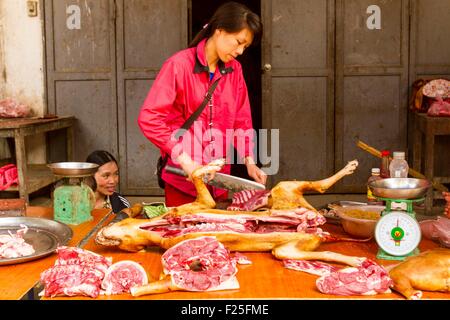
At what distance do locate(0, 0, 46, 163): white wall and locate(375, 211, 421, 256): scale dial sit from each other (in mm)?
5605

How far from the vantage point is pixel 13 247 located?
237 cm

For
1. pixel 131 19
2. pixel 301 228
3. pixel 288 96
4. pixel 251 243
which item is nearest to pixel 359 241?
pixel 301 228

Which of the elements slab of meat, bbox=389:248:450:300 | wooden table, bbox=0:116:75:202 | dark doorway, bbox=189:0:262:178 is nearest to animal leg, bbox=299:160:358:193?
slab of meat, bbox=389:248:450:300

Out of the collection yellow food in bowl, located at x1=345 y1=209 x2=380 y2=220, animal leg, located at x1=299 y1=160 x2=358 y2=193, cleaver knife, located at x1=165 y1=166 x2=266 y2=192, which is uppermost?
animal leg, located at x1=299 y1=160 x2=358 y2=193

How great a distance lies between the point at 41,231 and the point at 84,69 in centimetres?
470

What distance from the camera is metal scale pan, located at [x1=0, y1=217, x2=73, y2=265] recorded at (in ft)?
8.21

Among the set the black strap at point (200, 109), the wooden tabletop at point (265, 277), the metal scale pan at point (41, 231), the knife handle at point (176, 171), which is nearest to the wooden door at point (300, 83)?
the black strap at point (200, 109)

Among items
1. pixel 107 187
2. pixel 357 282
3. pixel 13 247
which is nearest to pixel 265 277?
pixel 357 282

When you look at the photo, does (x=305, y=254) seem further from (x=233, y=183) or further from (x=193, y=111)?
(x=193, y=111)

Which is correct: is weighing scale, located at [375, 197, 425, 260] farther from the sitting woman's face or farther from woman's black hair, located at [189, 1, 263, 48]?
the sitting woman's face

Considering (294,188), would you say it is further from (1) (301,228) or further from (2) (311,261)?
(2) (311,261)

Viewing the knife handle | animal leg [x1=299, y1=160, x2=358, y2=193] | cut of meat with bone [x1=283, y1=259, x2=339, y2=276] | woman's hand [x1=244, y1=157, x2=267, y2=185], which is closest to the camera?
cut of meat with bone [x1=283, y1=259, x2=339, y2=276]

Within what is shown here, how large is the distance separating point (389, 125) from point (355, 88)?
0.58m

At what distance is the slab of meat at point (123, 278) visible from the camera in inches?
80.6
